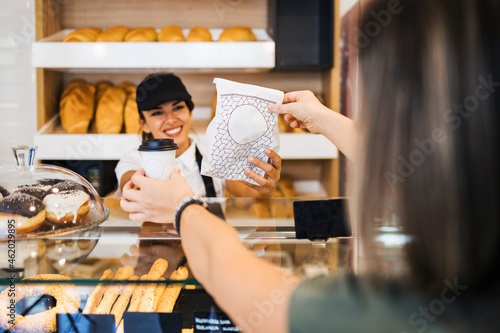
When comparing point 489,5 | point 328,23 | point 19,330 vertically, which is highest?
point 328,23

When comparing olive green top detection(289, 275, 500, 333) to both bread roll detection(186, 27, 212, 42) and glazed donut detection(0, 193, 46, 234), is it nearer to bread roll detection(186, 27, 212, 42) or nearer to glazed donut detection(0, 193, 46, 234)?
glazed donut detection(0, 193, 46, 234)

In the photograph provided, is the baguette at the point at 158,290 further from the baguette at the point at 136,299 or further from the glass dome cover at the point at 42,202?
the glass dome cover at the point at 42,202

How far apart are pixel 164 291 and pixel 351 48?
2005mm

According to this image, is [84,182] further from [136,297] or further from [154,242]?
[136,297]

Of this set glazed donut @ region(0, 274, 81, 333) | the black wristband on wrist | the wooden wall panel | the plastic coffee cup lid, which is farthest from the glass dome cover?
the wooden wall panel

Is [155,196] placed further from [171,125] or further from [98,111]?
[98,111]

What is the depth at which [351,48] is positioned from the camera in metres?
2.46

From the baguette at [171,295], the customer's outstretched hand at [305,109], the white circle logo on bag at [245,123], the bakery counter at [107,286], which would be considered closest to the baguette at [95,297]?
the bakery counter at [107,286]

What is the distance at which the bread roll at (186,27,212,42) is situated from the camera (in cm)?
239

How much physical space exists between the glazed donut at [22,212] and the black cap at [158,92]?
109 cm

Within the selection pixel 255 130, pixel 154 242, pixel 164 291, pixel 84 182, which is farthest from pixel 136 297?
pixel 255 130

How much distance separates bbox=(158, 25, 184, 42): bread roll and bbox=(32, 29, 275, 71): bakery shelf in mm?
111

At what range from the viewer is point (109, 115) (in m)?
2.42

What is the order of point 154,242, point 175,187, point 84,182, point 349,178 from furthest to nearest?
point 349,178, point 84,182, point 154,242, point 175,187
